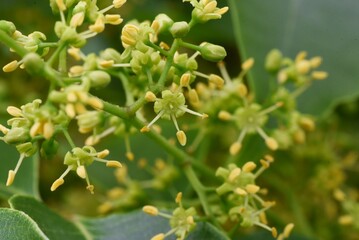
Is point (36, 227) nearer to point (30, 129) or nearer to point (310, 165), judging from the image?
point (30, 129)

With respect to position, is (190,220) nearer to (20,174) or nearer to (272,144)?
(272,144)

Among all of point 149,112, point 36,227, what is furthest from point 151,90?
point 149,112

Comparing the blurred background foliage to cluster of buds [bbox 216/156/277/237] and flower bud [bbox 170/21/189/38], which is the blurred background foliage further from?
flower bud [bbox 170/21/189/38]

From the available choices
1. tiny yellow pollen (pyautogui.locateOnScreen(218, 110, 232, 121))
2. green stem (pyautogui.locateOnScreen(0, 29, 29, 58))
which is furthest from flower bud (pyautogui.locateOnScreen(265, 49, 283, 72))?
green stem (pyautogui.locateOnScreen(0, 29, 29, 58))

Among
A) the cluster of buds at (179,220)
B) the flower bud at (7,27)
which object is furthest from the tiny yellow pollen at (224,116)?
the flower bud at (7,27)

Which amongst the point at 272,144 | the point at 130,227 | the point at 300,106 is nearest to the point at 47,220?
the point at 130,227

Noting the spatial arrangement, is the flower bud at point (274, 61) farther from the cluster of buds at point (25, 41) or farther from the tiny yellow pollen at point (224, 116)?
the cluster of buds at point (25, 41)

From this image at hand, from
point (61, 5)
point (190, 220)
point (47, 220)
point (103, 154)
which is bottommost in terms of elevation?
point (47, 220)
